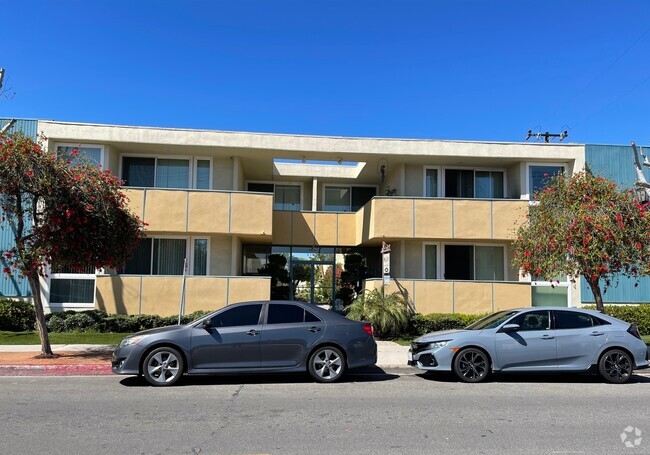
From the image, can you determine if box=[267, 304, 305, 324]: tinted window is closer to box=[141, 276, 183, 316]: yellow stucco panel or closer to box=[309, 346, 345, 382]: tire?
box=[309, 346, 345, 382]: tire

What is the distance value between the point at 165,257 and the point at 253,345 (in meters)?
10.6

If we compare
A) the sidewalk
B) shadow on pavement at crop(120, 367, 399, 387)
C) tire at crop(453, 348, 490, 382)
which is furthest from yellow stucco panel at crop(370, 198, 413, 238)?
tire at crop(453, 348, 490, 382)

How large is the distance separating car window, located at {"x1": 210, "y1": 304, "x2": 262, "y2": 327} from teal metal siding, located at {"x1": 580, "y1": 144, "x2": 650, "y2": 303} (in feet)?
47.6

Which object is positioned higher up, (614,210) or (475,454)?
(614,210)

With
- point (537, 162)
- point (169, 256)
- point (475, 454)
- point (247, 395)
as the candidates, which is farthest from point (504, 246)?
point (475, 454)

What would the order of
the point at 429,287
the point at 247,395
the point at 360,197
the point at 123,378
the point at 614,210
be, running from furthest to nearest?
the point at 360,197
the point at 429,287
the point at 614,210
the point at 123,378
the point at 247,395

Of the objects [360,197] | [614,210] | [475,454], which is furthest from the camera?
[360,197]

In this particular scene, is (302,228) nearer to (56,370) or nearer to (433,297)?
(433,297)

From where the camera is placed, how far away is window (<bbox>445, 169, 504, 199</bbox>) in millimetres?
20422

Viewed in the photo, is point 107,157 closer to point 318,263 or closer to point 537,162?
point 318,263

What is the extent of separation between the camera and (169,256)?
1878cm

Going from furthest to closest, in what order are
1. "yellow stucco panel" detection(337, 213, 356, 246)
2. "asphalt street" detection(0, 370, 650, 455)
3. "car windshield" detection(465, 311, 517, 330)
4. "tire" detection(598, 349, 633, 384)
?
"yellow stucco panel" detection(337, 213, 356, 246)
"car windshield" detection(465, 311, 517, 330)
"tire" detection(598, 349, 633, 384)
"asphalt street" detection(0, 370, 650, 455)

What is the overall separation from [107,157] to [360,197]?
1075 centimetres

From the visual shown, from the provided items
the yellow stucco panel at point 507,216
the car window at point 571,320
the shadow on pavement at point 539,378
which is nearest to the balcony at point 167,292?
the shadow on pavement at point 539,378
